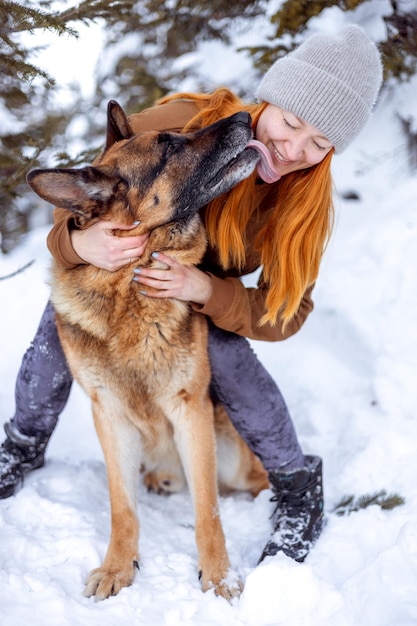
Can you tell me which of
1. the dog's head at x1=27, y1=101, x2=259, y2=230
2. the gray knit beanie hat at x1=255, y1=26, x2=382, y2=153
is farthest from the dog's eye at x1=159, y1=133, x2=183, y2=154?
the gray knit beanie hat at x1=255, y1=26, x2=382, y2=153

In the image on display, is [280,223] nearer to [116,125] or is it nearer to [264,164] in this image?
[264,164]

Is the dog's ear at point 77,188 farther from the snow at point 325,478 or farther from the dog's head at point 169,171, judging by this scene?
the snow at point 325,478

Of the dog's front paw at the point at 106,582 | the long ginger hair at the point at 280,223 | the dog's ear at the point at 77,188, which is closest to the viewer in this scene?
the dog's ear at the point at 77,188

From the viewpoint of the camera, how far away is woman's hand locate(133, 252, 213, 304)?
2.14 meters

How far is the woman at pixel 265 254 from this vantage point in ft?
7.16

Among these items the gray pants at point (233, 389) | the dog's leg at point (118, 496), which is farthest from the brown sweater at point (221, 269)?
the dog's leg at point (118, 496)

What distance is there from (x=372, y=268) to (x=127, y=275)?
2287mm

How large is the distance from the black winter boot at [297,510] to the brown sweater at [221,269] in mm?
609

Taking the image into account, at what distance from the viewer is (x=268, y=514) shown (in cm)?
256

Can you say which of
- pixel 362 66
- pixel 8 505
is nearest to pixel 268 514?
pixel 8 505

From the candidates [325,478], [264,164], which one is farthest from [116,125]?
[325,478]

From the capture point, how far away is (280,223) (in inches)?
96.0

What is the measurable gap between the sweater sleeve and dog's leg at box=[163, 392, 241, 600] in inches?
12.8

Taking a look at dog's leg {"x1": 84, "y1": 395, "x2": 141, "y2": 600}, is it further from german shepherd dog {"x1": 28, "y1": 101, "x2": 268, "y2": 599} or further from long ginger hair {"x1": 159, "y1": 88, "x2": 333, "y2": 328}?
long ginger hair {"x1": 159, "y1": 88, "x2": 333, "y2": 328}
